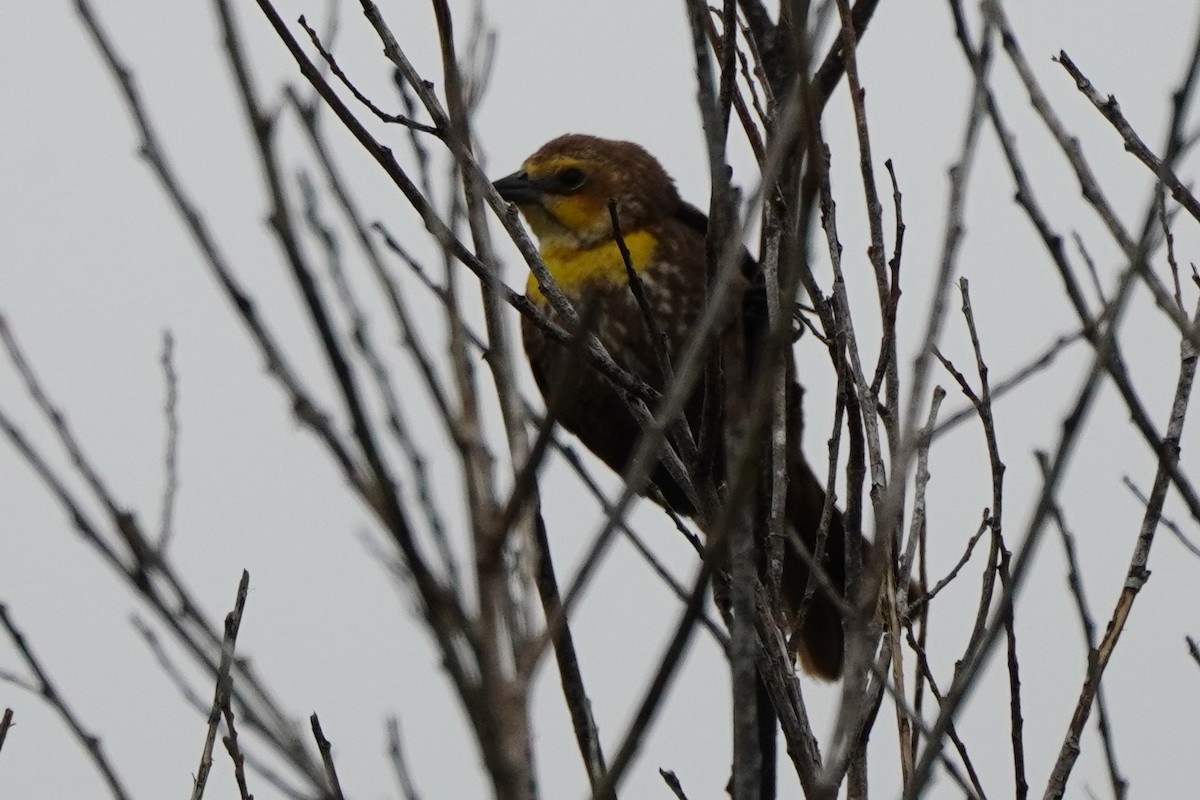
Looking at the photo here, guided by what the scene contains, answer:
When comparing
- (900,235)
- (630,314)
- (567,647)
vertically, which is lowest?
(567,647)

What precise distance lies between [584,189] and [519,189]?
233mm

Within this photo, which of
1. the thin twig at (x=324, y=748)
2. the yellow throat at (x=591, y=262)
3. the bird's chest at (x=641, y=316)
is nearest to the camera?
the thin twig at (x=324, y=748)

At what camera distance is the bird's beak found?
547cm

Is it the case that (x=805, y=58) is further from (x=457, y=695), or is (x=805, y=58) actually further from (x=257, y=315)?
(x=457, y=695)

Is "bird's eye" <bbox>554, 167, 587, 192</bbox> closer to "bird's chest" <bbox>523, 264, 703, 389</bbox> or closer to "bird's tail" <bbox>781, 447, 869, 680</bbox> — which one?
"bird's chest" <bbox>523, 264, 703, 389</bbox>

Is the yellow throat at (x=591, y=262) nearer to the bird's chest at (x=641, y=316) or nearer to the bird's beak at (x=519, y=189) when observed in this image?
the bird's chest at (x=641, y=316)

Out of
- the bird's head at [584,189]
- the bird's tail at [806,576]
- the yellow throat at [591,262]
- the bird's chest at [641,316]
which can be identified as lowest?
→ the bird's tail at [806,576]

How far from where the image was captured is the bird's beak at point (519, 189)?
5.47 m

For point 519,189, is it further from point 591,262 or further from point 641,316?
point 641,316

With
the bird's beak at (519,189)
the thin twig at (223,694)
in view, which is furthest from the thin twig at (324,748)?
the bird's beak at (519,189)

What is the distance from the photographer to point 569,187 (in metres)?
5.48

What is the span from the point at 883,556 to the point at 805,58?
53cm

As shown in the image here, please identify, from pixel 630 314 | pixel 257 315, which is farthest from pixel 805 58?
pixel 630 314

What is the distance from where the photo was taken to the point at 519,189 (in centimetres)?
548
